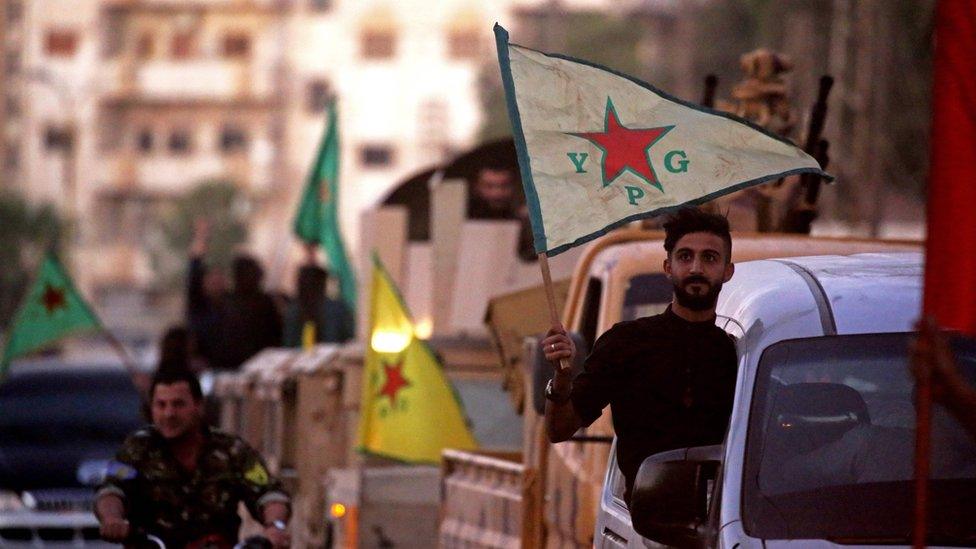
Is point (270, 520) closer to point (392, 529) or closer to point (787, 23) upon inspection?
point (392, 529)

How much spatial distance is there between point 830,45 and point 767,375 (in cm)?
4039

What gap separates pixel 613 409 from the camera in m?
5.68

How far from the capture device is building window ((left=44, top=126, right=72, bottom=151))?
291 ft

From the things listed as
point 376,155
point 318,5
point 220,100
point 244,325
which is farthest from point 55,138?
point 244,325

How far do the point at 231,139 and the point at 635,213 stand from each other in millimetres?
83832

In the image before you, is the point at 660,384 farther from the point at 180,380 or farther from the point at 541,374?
the point at 180,380

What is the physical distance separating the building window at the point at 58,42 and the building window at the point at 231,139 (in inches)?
259

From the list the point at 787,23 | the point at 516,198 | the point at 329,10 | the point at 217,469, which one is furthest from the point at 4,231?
the point at 217,469

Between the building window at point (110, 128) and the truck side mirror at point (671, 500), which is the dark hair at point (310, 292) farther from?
the building window at point (110, 128)

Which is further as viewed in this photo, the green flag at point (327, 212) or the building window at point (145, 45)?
the building window at point (145, 45)

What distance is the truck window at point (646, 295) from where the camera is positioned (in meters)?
7.82

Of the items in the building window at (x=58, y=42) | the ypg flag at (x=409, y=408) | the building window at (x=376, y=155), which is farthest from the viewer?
the building window at (x=58, y=42)

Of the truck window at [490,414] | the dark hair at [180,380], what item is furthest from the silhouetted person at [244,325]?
the dark hair at [180,380]

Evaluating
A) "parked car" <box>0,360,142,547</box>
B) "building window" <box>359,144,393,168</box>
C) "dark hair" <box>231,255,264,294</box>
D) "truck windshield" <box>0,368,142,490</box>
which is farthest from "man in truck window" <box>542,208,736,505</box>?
"building window" <box>359,144,393,168</box>
